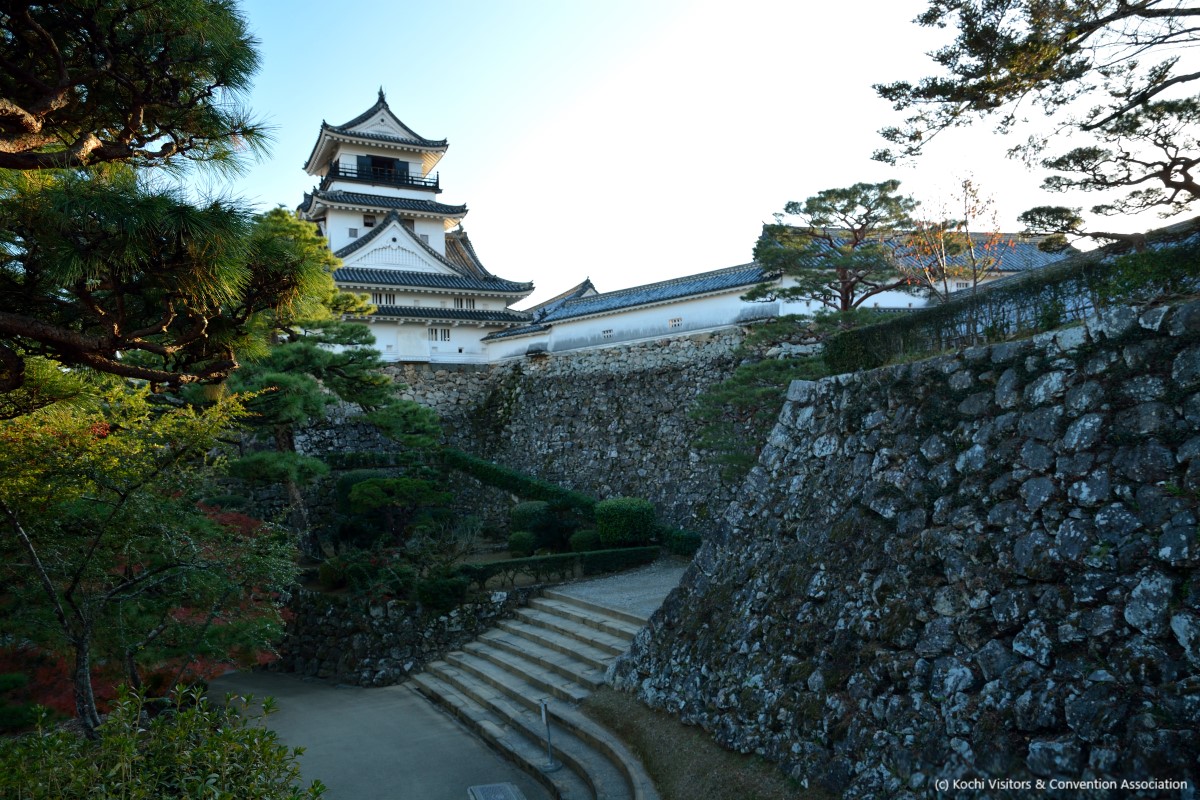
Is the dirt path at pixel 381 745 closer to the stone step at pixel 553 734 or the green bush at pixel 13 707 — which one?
the stone step at pixel 553 734

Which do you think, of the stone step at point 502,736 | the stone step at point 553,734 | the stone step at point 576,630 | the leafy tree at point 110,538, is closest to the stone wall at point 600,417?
the stone step at point 576,630

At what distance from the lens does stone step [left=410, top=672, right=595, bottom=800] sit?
271 inches

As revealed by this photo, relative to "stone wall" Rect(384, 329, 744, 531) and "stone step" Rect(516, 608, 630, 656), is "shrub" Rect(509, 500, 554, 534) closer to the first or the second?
"stone wall" Rect(384, 329, 744, 531)

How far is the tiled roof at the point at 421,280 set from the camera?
2114 cm

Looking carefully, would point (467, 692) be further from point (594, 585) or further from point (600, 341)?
point (600, 341)

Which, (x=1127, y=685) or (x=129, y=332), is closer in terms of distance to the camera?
(x=1127, y=685)

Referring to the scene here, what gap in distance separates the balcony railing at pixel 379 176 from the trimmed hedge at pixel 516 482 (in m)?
9.13

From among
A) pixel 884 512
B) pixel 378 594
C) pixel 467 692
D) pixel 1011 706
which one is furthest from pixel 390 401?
pixel 1011 706

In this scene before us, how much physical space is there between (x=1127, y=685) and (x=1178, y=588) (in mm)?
Result: 531

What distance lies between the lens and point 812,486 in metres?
6.69

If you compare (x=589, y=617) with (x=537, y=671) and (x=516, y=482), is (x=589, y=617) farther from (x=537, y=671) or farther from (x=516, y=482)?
(x=516, y=482)

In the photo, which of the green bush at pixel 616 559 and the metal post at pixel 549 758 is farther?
the green bush at pixel 616 559

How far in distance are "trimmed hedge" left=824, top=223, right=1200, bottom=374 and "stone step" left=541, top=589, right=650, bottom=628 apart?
3950mm

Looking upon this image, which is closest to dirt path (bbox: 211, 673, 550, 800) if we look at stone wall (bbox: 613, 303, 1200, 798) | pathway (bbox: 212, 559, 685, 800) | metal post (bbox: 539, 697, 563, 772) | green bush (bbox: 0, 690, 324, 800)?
pathway (bbox: 212, 559, 685, 800)
